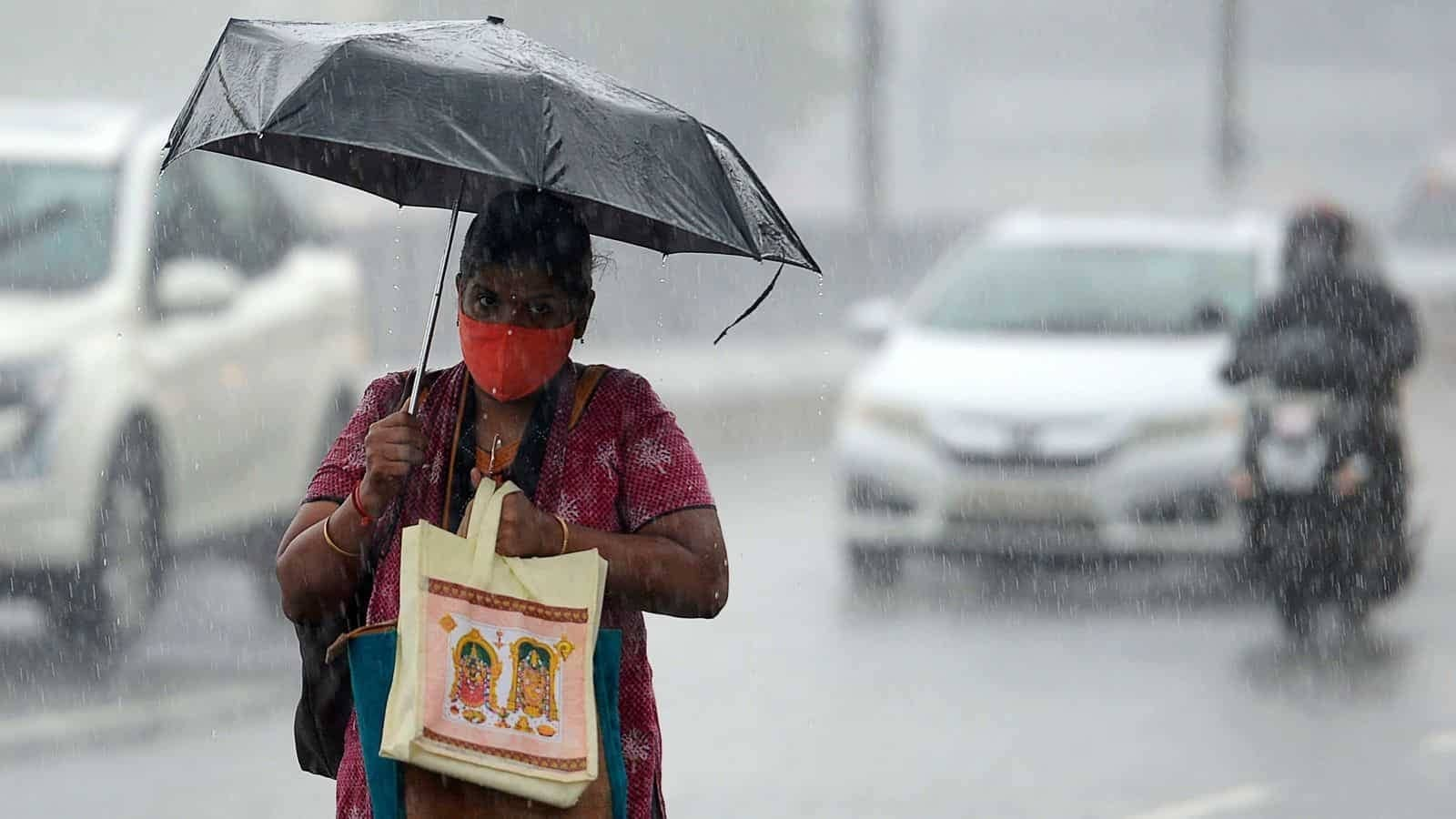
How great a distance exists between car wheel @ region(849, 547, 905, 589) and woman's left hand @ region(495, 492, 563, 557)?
7092 mm

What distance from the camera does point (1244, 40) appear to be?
103 ft

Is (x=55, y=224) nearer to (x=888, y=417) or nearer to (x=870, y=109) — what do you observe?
(x=888, y=417)

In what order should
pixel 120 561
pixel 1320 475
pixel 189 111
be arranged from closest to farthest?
1. pixel 189 111
2. pixel 120 561
3. pixel 1320 475

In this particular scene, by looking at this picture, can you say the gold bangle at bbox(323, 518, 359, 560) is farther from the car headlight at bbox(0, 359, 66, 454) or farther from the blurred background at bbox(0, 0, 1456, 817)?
the car headlight at bbox(0, 359, 66, 454)

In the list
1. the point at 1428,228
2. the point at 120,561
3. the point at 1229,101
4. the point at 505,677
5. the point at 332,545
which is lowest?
the point at 120,561

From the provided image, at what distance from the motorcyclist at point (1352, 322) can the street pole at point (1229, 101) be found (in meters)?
19.2

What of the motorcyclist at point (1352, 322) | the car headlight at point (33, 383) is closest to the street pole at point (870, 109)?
the motorcyclist at point (1352, 322)

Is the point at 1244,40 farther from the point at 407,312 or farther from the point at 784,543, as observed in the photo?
the point at 784,543

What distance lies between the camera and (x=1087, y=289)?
1103 centimetres

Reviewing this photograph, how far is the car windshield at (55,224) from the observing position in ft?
27.3

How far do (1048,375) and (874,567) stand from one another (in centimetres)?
107

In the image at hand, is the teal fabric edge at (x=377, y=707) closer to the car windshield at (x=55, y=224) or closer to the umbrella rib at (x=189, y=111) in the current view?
the umbrella rib at (x=189, y=111)

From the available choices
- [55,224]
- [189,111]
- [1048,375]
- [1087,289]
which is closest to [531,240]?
[189,111]

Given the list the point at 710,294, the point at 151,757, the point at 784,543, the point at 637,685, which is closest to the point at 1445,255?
the point at 710,294
